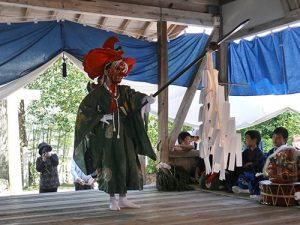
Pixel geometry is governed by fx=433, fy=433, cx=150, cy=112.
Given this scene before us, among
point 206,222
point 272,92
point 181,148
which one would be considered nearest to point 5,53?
point 181,148

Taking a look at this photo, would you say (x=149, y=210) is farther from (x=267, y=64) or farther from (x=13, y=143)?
(x=13, y=143)

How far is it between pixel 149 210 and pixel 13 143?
631 centimetres

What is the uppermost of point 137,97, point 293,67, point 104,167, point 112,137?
point 293,67

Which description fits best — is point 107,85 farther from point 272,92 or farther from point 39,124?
point 39,124

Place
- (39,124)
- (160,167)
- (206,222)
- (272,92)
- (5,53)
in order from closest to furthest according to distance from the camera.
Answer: (206,222) < (5,53) < (160,167) < (272,92) < (39,124)

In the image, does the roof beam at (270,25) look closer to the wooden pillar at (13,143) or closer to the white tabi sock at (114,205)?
the white tabi sock at (114,205)

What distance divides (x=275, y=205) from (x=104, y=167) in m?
1.65

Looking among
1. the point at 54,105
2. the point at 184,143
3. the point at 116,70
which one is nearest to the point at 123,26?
the point at 184,143

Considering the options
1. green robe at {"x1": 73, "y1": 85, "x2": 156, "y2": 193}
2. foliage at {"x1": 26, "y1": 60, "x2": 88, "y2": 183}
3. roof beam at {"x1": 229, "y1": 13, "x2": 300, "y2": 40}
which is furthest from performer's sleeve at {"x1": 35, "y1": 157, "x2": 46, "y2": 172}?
foliage at {"x1": 26, "y1": 60, "x2": 88, "y2": 183}

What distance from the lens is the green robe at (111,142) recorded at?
3.89 meters

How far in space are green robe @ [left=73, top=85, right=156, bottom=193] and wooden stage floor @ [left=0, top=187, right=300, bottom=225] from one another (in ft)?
0.97

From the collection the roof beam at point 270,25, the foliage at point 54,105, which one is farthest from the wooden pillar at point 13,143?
the roof beam at point 270,25

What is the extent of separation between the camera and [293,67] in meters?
5.75

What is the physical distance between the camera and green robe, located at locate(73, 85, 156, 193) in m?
3.89
